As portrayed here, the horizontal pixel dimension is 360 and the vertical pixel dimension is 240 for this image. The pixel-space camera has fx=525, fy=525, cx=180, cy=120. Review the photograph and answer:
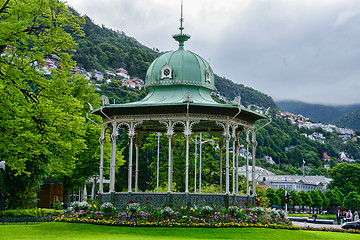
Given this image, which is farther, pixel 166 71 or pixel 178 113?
pixel 166 71

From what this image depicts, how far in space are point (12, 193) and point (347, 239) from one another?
26.1m

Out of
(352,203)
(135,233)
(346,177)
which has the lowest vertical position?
(135,233)

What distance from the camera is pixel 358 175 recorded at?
153000mm

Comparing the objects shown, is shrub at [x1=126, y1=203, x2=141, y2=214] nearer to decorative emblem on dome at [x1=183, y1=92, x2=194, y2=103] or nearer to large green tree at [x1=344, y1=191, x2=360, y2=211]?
decorative emblem on dome at [x1=183, y1=92, x2=194, y2=103]

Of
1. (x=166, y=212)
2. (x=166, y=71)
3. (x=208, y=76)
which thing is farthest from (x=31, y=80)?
(x=208, y=76)

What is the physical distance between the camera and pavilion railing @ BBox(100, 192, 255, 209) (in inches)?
1218

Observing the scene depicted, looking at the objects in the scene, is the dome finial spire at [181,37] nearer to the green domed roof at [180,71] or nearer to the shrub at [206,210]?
the green domed roof at [180,71]

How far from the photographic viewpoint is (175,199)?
31109 mm

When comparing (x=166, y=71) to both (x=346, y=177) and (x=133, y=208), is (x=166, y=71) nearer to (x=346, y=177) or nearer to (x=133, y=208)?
(x=133, y=208)

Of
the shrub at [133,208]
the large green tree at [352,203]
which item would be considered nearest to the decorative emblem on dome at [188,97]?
the shrub at [133,208]

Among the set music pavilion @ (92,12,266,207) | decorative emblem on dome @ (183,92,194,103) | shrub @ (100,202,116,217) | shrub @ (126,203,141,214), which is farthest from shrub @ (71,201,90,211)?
decorative emblem on dome @ (183,92,194,103)

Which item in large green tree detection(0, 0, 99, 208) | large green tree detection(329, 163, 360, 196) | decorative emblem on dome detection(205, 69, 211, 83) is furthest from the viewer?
large green tree detection(329, 163, 360, 196)

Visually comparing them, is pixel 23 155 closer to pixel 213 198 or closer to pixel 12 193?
pixel 213 198

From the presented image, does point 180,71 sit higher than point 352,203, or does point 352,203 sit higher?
point 180,71
